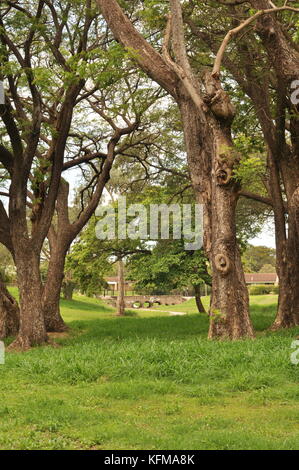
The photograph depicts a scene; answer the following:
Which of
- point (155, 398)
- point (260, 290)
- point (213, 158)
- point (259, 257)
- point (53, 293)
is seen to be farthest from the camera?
point (259, 257)

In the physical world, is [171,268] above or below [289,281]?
above

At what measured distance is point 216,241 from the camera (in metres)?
12.5

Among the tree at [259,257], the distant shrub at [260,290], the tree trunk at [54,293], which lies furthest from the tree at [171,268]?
the tree at [259,257]

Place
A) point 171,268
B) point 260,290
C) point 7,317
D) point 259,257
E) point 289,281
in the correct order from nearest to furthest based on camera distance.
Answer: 1. point 289,281
2. point 7,317
3. point 171,268
4. point 260,290
5. point 259,257

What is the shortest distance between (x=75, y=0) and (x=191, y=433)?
12876 millimetres

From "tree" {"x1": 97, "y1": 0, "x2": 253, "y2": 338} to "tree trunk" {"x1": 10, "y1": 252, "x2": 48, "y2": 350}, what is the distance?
429cm

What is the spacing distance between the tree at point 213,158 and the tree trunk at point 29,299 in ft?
14.1

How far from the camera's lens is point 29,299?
565 inches

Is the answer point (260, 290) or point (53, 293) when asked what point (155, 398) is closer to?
point (53, 293)

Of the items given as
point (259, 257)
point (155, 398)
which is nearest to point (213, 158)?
point (155, 398)

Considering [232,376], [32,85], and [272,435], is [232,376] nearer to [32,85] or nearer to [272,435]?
[272,435]

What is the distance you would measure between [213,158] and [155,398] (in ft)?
20.0

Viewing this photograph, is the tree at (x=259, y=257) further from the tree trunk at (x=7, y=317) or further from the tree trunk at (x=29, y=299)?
the tree trunk at (x=29, y=299)

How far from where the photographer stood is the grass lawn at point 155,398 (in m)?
5.89
